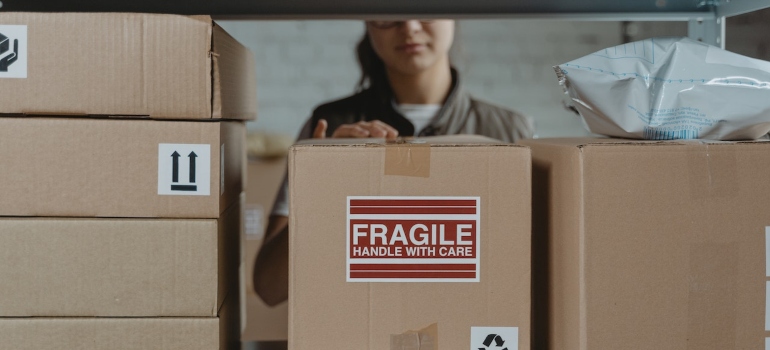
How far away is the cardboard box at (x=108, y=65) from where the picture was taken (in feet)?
2.30

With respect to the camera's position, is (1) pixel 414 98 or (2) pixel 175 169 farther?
(1) pixel 414 98

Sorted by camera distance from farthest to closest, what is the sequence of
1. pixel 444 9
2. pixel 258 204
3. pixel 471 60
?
pixel 471 60
pixel 258 204
pixel 444 9

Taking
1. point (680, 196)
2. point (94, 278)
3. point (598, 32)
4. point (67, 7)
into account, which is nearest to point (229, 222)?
point (94, 278)

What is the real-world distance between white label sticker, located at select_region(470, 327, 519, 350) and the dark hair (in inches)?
39.5

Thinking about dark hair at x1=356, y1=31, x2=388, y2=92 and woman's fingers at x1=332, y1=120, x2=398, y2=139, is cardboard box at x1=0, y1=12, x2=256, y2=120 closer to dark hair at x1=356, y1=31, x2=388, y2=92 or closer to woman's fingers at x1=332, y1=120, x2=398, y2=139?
woman's fingers at x1=332, y1=120, x2=398, y2=139

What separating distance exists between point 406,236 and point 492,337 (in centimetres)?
14

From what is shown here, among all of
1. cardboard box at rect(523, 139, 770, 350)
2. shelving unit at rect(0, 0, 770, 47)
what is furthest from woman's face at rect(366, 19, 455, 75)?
cardboard box at rect(523, 139, 770, 350)

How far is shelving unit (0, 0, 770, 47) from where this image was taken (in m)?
0.95

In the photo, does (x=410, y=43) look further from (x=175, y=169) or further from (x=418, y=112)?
(x=175, y=169)

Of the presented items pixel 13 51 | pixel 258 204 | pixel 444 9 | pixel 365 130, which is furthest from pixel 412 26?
pixel 258 204

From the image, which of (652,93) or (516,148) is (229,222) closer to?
(516,148)

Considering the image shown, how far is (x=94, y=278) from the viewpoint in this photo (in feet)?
2.34

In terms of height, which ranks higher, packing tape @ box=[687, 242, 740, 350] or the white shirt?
A: the white shirt

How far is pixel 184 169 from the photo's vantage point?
2.33ft
